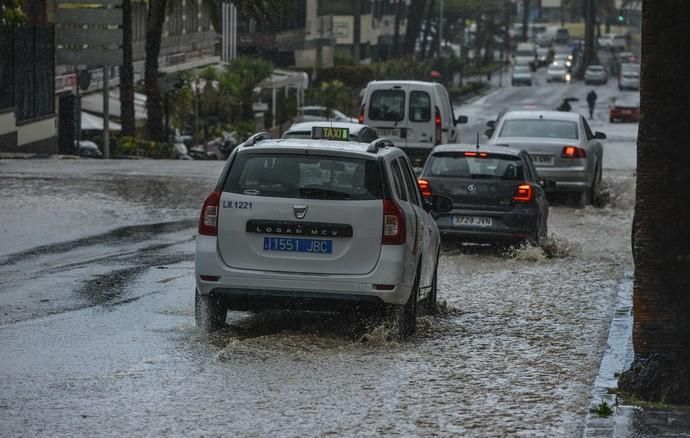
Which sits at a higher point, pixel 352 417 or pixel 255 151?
pixel 255 151

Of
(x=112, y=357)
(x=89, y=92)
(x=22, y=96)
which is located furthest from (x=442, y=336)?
(x=89, y=92)

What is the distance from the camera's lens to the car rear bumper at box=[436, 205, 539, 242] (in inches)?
732

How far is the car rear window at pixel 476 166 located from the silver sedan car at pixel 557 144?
6.81 m

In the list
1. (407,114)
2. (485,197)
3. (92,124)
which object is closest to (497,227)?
(485,197)

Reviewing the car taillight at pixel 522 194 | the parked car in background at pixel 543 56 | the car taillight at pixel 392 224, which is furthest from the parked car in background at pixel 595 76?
the car taillight at pixel 392 224

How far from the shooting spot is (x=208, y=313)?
1137 cm

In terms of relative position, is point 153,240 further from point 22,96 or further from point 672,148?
point 22,96

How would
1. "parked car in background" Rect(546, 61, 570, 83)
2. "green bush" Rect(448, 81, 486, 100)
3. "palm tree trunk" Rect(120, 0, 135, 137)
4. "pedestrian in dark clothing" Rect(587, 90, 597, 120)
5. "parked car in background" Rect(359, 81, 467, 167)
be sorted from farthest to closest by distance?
1. "parked car in background" Rect(546, 61, 570, 83)
2. "green bush" Rect(448, 81, 486, 100)
3. "pedestrian in dark clothing" Rect(587, 90, 597, 120)
4. "palm tree trunk" Rect(120, 0, 135, 137)
5. "parked car in background" Rect(359, 81, 467, 167)

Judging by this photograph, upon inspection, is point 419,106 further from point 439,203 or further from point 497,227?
point 439,203

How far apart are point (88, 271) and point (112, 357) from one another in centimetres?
516

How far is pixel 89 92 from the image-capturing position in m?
56.0

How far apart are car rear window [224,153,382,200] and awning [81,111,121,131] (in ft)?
126

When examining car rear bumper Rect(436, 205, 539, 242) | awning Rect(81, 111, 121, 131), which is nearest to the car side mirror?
car rear bumper Rect(436, 205, 539, 242)

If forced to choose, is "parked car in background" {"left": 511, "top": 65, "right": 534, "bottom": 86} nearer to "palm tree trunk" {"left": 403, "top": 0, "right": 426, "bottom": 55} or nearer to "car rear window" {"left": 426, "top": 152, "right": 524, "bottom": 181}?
"palm tree trunk" {"left": 403, "top": 0, "right": 426, "bottom": 55}
